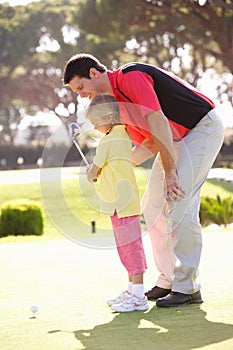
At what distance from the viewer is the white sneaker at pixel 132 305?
4.91 m

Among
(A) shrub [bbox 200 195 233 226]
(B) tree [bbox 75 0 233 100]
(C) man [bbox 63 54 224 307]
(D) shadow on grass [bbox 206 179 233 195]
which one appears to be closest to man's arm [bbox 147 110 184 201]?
(C) man [bbox 63 54 224 307]

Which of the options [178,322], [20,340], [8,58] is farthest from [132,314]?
[8,58]

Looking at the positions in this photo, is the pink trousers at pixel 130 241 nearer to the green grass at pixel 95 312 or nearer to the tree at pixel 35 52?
the green grass at pixel 95 312

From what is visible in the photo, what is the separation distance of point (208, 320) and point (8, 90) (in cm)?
5406

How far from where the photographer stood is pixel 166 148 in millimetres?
4824

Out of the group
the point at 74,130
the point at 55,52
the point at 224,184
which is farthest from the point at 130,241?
the point at 55,52

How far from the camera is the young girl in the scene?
4973mm

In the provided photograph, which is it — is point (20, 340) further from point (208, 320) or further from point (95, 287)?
point (95, 287)

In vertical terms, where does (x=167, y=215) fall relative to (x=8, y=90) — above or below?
below

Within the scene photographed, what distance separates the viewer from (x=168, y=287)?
17.8 ft

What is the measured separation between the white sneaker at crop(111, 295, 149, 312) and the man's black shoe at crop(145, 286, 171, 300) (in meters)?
0.38

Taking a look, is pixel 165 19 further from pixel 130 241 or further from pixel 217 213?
pixel 130 241

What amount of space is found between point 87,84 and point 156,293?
142 cm

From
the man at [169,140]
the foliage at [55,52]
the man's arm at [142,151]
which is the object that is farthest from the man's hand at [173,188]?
the foliage at [55,52]
